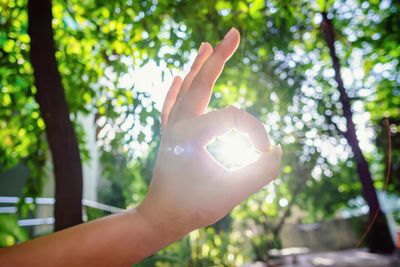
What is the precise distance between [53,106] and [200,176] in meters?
2.44

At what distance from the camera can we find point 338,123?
6.73m

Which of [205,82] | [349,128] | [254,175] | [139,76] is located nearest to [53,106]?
[139,76]

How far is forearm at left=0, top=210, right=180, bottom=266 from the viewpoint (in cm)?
99

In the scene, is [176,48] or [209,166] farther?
[176,48]

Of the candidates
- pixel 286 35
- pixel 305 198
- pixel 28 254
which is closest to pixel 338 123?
pixel 286 35

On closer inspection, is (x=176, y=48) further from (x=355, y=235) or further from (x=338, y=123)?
(x=355, y=235)

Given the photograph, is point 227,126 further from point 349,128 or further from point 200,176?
point 349,128

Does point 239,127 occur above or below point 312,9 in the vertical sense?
below

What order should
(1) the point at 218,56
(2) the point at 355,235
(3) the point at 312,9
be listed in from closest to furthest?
(1) the point at 218,56 → (3) the point at 312,9 → (2) the point at 355,235

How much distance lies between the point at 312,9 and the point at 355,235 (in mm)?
19819

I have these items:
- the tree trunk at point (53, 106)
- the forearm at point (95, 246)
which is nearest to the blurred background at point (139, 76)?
the tree trunk at point (53, 106)

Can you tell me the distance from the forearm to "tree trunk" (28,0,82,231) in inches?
78.0

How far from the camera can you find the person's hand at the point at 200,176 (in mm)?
976

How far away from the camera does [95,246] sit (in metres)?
1.00
